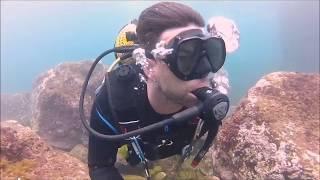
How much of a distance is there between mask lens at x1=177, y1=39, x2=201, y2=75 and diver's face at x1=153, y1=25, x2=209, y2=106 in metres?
0.11

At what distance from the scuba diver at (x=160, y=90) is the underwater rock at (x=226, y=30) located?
134 mm

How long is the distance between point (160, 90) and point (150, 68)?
8.8 inches

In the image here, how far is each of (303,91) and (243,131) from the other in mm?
1590

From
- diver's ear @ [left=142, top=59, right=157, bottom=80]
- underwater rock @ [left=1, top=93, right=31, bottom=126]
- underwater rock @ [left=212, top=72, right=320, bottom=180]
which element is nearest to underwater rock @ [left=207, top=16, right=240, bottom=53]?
diver's ear @ [left=142, top=59, right=157, bottom=80]

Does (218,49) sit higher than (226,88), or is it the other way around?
(218,49)

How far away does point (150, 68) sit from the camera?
10.8 feet

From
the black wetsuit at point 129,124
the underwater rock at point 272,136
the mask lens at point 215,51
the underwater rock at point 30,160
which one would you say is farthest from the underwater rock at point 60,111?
the mask lens at point 215,51

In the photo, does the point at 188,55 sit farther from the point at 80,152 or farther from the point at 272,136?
the point at 80,152

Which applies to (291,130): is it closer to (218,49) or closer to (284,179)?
(284,179)

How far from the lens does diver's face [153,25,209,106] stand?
3053mm

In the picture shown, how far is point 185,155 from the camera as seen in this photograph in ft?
11.9

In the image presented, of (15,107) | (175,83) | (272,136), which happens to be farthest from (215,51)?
(15,107)

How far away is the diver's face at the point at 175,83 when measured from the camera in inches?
120

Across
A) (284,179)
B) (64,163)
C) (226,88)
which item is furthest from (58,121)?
(226,88)
